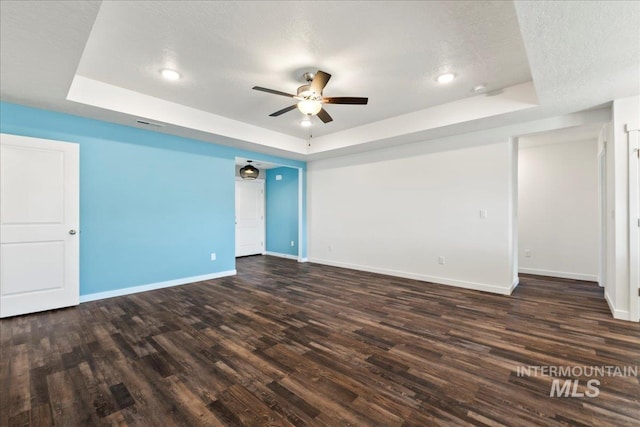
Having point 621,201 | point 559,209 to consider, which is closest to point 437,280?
point 621,201

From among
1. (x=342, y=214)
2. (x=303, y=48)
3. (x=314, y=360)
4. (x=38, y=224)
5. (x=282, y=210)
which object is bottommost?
(x=314, y=360)

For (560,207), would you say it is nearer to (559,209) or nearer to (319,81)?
(559,209)

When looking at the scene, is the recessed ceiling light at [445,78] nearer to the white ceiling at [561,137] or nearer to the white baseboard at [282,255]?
the white ceiling at [561,137]

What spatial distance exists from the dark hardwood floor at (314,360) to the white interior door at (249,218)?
384cm

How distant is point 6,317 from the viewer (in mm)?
3256

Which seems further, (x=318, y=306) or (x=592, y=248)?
(x=592, y=248)

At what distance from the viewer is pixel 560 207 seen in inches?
209

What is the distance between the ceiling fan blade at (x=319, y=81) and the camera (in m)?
2.78

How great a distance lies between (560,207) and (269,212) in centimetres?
679

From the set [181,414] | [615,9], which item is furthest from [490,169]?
[181,414]

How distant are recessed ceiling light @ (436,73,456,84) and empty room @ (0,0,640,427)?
10 cm

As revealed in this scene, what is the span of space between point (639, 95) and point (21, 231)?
7.35 m

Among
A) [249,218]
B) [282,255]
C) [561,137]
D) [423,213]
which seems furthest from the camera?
[249,218]

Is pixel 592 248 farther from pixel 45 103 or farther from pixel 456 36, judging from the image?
pixel 45 103
